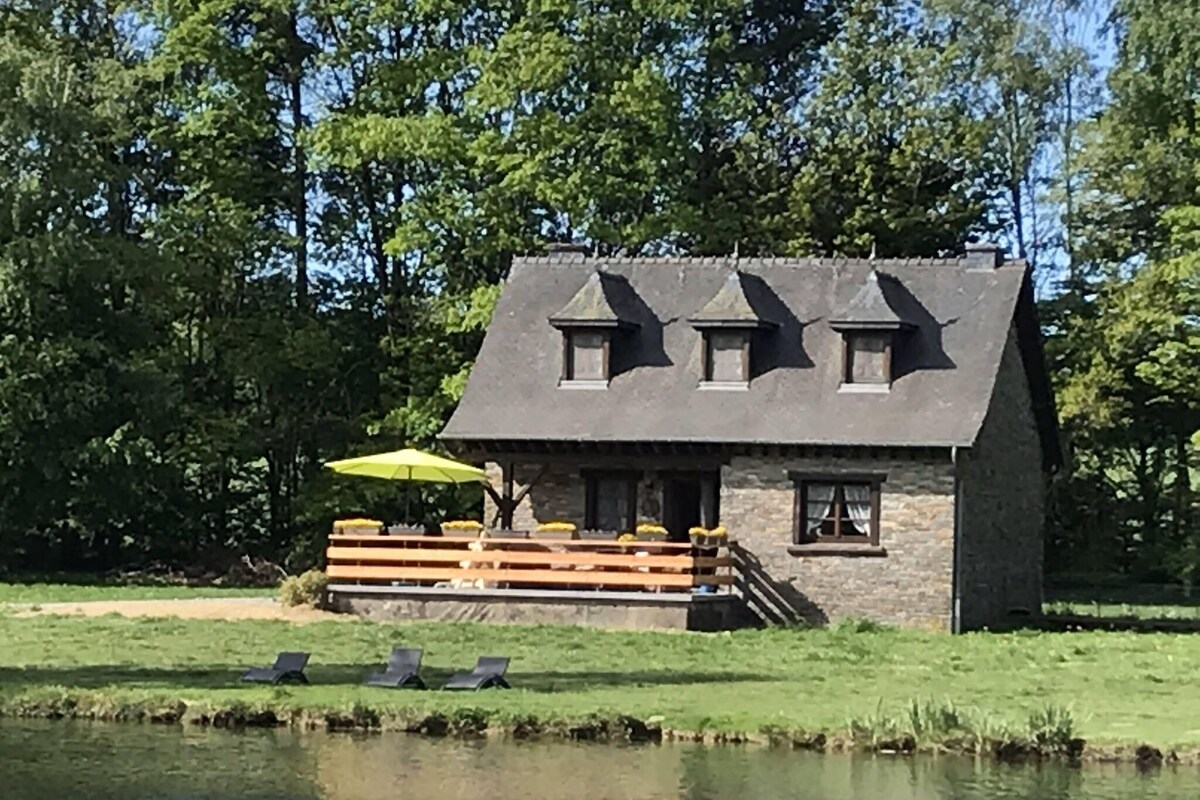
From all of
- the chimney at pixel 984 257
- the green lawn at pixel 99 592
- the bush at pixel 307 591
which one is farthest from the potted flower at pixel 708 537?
the green lawn at pixel 99 592

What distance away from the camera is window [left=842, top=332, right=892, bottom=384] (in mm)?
33781

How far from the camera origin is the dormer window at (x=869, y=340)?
33.7 metres

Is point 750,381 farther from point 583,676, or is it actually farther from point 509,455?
point 583,676

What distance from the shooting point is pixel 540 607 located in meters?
31.6

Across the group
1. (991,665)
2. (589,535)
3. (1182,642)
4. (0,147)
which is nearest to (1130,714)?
(991,665)

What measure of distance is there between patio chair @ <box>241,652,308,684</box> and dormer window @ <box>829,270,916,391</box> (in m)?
13.8

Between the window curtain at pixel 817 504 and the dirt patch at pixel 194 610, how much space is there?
23.8ft

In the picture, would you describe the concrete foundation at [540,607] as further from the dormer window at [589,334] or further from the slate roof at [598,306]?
the slate roof at [598,306]

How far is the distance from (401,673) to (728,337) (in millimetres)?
13860

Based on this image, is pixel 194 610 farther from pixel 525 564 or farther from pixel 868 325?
pixel 868 325

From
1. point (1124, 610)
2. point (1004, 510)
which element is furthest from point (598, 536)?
point (1124, 610)

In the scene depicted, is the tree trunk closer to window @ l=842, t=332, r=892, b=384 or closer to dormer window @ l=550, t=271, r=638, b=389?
dormer window @ l=550, t=271, r=638, b=389

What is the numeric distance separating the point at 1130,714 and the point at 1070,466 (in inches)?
1047

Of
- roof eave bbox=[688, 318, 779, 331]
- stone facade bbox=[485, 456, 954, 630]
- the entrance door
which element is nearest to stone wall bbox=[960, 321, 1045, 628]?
stone facade bbox=[485, 456, 954, 630]
